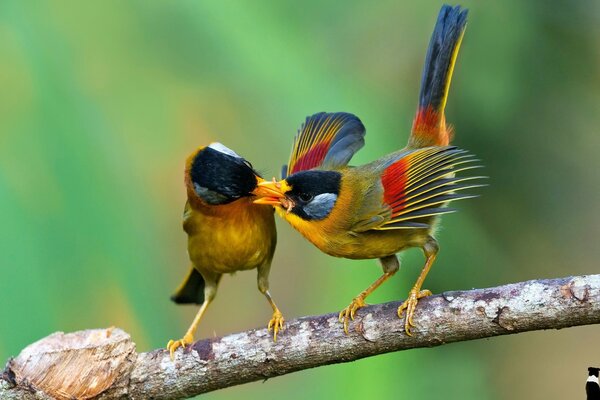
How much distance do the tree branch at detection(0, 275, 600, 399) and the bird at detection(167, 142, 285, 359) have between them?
1.35 feet

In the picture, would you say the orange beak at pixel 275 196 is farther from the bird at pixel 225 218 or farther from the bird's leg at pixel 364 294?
the bird's leg at pixel 364 294

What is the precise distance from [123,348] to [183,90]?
6.20 ft

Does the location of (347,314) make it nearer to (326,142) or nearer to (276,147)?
(326,142)

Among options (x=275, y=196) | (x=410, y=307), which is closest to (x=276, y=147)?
(x=275, y=196)

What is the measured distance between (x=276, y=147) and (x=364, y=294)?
1.41 metres

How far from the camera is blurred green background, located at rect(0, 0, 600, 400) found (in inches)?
163

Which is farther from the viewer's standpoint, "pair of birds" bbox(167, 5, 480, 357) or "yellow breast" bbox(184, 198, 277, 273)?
"yellow breast" bbox(184, 198, 277, 273)

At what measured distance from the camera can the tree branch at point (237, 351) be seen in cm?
266

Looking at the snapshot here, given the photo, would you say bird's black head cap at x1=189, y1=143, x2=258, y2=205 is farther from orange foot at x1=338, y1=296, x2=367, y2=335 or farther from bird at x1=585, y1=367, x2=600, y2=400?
bird at x1=585, y1=367, x2=600, y2=400

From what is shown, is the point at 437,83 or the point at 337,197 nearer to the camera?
the point at 337,197

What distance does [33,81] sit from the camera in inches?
170

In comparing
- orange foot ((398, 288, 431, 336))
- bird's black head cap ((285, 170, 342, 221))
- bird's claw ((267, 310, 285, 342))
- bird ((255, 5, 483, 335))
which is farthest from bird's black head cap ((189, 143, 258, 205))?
orange foot ((398, 288, 431, 336))

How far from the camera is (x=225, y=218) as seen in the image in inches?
139

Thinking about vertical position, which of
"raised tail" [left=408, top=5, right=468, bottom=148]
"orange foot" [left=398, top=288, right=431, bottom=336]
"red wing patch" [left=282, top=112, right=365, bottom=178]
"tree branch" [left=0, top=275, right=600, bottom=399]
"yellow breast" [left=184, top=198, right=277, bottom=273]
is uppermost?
"raised tail" [left=408, top=5, right=468, bottom=148]
